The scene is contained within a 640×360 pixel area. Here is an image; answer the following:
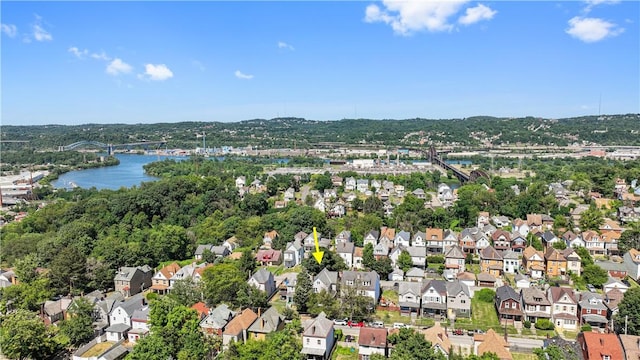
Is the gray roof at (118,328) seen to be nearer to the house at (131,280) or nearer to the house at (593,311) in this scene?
the house at (131,280)

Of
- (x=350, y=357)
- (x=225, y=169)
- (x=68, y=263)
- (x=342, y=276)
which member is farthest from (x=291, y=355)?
(x=225, y=169)

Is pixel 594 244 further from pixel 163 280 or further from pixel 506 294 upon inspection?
pixel 163 280

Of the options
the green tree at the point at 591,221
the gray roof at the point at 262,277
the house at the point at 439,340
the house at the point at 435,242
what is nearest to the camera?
the house at the point at 439,340

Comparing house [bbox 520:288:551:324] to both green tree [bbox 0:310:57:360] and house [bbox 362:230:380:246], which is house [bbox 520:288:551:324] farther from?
green tree [bbox 0:310:57:360]

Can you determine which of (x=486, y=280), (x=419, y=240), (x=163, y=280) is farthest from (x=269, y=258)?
(x=486, y=280)

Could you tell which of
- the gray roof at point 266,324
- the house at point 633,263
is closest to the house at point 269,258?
the gray roof at point 266,324

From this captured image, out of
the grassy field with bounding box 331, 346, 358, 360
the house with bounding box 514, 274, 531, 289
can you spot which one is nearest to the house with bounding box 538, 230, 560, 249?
the house with bounding box 514, 274, 531, 289
